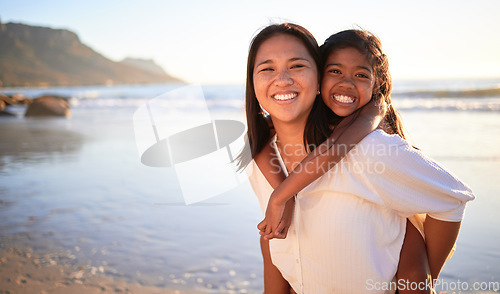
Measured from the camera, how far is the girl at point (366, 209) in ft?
5.15

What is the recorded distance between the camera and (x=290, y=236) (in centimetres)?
191

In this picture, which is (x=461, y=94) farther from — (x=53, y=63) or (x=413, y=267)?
(x=53, y=63)

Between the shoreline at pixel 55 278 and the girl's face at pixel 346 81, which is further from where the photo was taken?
the shoreline at pixel 55 278

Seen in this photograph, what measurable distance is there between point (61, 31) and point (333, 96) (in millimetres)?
142259

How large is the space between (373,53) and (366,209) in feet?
3.21

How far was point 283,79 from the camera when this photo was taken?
5.95 feet

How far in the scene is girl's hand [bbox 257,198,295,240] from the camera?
176cm

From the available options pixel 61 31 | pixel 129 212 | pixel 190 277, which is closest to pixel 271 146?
pixel 190 277

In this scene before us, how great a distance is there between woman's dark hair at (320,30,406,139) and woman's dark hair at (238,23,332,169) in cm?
16

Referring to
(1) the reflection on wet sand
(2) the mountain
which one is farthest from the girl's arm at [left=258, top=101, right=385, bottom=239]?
(2) the mountain

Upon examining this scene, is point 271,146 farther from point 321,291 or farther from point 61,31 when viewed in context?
point 61,31

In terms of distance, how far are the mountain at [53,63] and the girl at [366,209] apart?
73321mm

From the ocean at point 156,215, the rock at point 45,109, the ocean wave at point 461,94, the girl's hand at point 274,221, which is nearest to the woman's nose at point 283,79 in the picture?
the girl's hand at point 274,221

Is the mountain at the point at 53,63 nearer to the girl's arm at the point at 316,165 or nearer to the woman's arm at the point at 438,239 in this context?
the girl's arm at the point at 316,165
